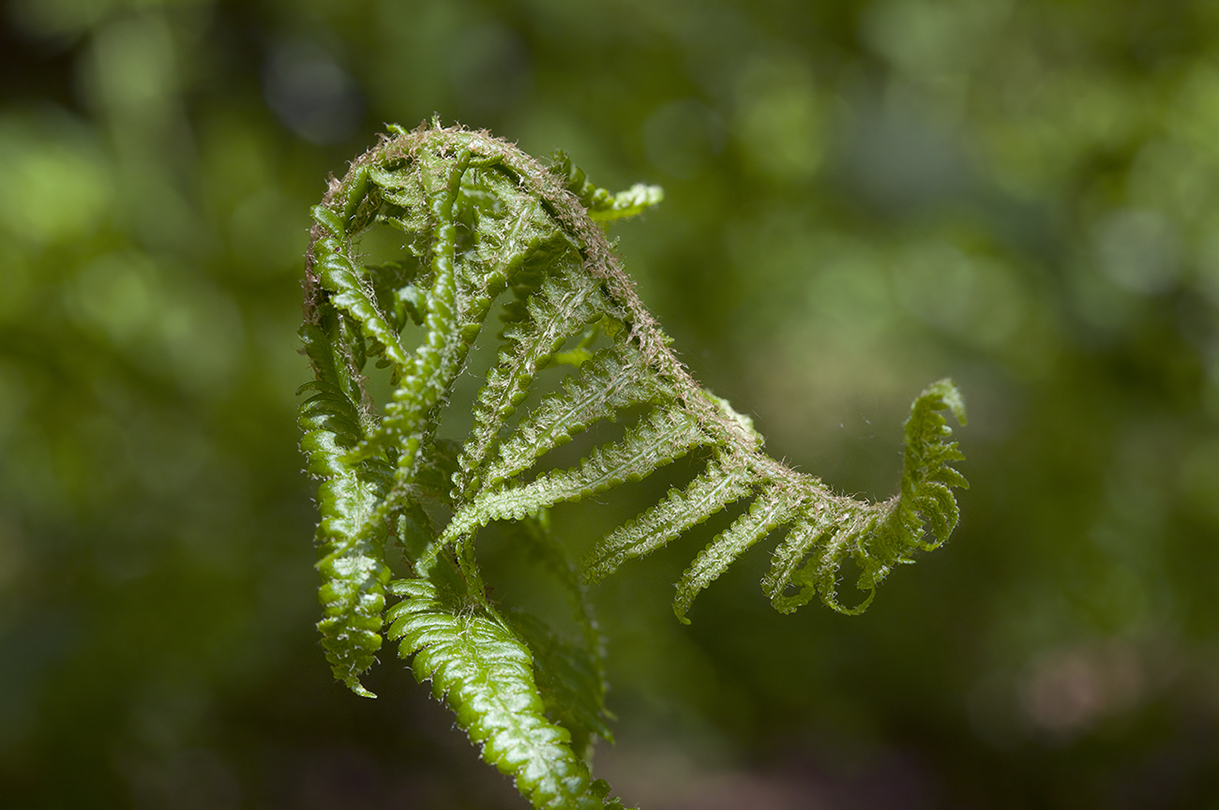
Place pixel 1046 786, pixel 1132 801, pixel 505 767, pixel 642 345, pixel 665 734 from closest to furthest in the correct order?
pixel 505 767
pixel 642 345
pixel 1132 801
pixel 1046 786
pixel 665 734

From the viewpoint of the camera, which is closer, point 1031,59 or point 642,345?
point 642,345

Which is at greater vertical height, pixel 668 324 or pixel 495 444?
pixel 668 324

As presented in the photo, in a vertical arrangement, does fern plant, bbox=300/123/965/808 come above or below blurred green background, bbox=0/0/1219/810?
below

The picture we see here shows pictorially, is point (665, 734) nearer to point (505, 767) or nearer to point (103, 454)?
point (103, 454)

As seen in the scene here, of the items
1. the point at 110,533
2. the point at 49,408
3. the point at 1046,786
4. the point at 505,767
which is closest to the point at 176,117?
the point at 49,408

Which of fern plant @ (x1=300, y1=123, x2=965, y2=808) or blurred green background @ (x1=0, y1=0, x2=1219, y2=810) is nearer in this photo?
fern plant @ (x1=300, y1=123, x2=965, y2=808)
